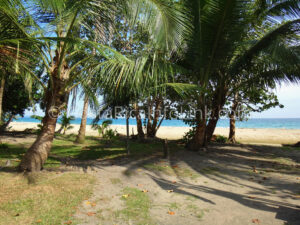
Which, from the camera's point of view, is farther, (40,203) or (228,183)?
(228,183)

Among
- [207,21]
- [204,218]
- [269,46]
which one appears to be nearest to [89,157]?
[204,218]

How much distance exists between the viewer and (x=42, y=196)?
11.4 ft

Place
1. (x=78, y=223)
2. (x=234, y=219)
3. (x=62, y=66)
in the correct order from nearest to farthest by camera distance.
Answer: (x=78, y=223), (x=234, y=219), (x=62, y=66)

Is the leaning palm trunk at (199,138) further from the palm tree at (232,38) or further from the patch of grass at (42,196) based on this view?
the patch of grass at (42,196)

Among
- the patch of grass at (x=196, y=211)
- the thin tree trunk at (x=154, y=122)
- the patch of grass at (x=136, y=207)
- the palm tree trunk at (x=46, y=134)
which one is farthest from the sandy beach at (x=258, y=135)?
the patch of grass at (x=196, y=211)

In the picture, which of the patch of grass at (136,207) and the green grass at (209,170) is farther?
the green grass at (209,170)

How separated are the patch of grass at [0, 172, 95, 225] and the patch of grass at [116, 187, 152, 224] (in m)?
0.72

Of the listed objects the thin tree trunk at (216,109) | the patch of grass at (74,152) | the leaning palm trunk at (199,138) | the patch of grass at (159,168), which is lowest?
the patch of grass at (159,168)

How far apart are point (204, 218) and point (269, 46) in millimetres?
5721

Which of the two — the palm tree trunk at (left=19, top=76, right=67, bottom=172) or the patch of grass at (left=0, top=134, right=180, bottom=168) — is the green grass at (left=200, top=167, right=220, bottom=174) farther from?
the palm tree trunk at (left=19, top=76, right=67, bottom=172)

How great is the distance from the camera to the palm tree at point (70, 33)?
3719 millimetres

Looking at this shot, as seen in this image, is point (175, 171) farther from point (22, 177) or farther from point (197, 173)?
point (22, 177)

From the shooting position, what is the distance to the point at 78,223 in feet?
8.95

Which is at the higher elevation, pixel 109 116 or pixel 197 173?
pixel 109 116
